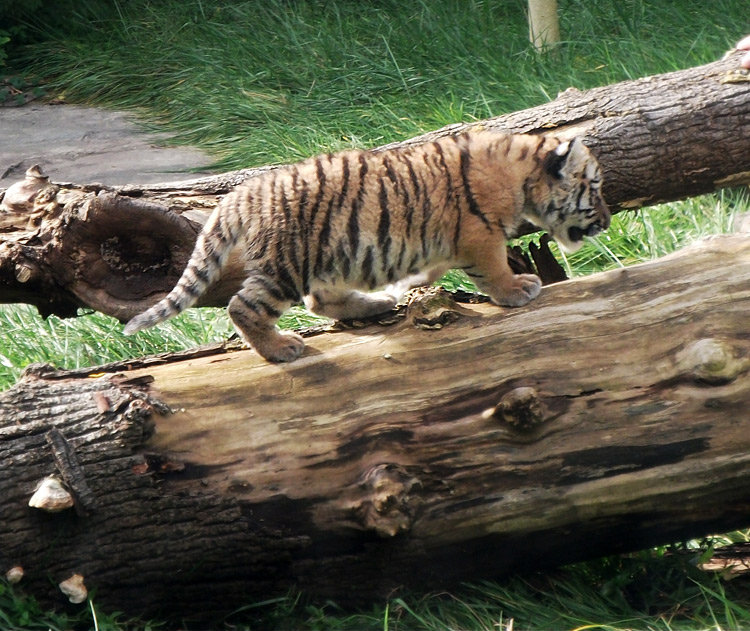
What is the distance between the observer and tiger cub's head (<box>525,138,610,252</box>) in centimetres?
386

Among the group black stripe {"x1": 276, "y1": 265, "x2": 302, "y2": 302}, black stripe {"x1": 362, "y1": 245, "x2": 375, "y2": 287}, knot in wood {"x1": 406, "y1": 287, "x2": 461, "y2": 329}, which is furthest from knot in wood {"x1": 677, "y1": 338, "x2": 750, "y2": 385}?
black stripe {"x1": 276, "y1": 265, "x2": 302, "y2": 302}

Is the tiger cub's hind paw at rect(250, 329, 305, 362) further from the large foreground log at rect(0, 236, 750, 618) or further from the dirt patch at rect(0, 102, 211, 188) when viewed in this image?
the dirt patch at rect(0, 102, 211, 188)

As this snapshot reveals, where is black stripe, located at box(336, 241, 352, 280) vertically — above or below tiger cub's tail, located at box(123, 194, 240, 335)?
below

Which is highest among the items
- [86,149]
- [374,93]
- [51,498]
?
[51,498]

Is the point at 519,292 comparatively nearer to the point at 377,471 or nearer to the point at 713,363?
the point at 713,363

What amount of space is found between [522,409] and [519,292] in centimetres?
69

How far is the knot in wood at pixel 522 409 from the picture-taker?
2.96m

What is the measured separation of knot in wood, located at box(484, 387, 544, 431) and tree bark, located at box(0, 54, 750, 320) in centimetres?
115

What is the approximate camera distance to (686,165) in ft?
14.7

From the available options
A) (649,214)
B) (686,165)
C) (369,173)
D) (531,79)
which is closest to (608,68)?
(531,79)

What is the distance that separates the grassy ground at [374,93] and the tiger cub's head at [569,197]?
1.18 metres

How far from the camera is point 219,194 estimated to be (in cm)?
433

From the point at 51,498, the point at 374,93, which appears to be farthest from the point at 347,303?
the point at 374,93

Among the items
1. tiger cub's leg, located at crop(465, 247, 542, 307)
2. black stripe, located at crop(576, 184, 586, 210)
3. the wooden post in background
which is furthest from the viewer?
the wooden post in background
